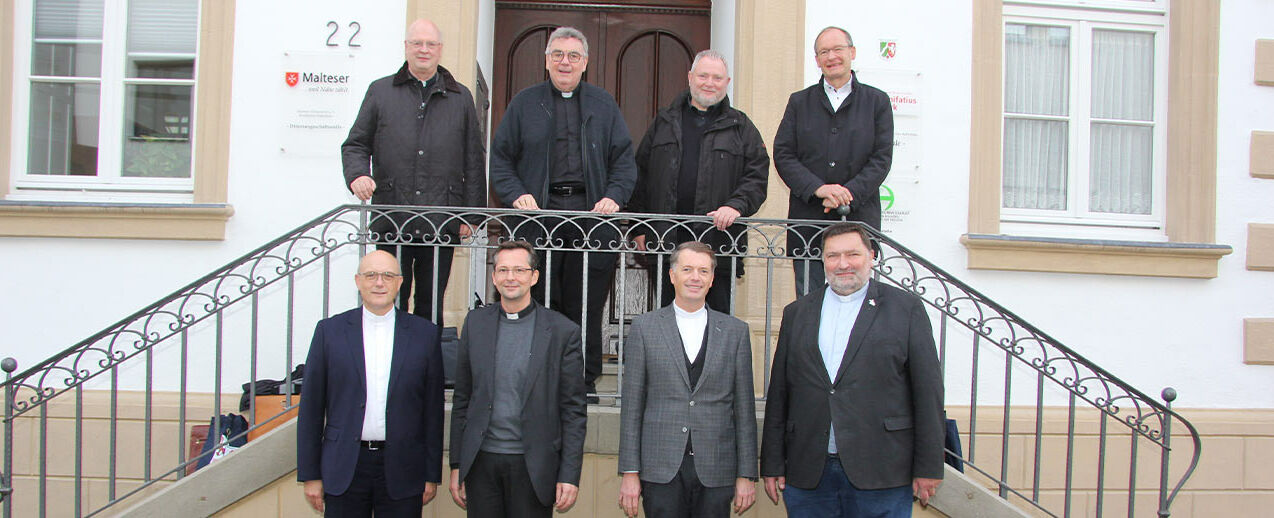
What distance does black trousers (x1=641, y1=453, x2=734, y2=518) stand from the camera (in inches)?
127

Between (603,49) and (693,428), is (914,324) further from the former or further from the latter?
(603,49)

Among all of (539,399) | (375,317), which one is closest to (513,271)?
(539,399)

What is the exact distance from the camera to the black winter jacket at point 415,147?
4.14 m

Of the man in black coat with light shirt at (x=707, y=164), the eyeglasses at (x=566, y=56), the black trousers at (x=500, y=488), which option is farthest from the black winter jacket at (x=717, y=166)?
the black trousers at (x=500, y=488)

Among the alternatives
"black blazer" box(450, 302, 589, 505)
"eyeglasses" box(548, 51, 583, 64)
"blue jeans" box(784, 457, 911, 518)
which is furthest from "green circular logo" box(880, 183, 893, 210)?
"black blazer" box(450, 302, 589, 505)

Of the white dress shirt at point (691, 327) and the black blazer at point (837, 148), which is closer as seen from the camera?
the white dress shirt at point (691, 327)

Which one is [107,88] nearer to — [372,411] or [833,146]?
[372,411]

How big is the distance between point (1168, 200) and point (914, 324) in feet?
12.4

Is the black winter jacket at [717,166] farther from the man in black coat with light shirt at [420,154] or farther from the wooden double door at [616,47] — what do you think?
the wooden double door at [616,47]

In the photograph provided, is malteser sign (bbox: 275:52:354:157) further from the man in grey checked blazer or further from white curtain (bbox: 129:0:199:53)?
the man in grey checked blazer

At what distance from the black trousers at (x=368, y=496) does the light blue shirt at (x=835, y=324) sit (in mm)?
1618

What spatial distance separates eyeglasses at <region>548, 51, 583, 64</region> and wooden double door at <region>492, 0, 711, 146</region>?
8.36ft

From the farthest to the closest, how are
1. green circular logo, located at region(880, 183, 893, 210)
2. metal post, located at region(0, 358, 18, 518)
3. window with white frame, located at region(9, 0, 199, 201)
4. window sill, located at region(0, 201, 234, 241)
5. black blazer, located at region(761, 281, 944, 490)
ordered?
1. window with white frame, located at region(9, 0, 199, 201)
2. green circular logo, located at region(880, 183, 893, 210)
3. window sill, located at region(0, 201, 234, 241)
4. metal post, located at region(0, 358, 18, 518)
5. black blazer, located at region(761, 281, 944, 490)

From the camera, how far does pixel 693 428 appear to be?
3.24m
